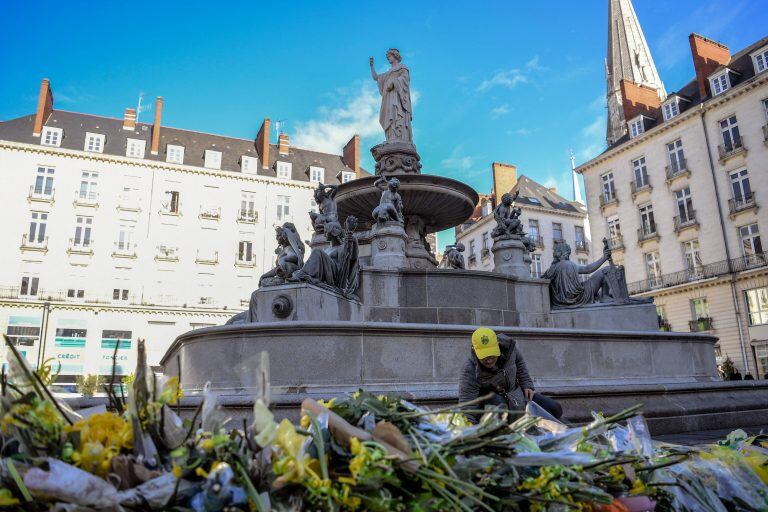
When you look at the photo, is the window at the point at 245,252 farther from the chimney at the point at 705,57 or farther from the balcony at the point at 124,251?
the chimney at the point at 705,57

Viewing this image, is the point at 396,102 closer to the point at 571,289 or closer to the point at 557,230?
the point at 571,289

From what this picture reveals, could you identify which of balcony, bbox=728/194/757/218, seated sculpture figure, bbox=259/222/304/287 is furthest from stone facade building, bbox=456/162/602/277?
seated sculpture figure, bbox=259/222/304/287

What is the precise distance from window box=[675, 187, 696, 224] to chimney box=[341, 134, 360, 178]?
25178 millimetres

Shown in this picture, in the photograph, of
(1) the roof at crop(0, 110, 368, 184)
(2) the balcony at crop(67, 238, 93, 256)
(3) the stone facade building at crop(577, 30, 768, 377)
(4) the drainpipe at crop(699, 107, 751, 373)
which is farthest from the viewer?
(1) the roof at crop(0, 110, 368, 184)

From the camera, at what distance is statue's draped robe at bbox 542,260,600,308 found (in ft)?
37.3

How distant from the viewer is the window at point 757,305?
31500 mm

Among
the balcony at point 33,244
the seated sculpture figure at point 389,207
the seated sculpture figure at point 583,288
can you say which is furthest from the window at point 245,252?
the seated sculpture figure at point 583,288

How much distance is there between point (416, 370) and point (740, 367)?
32024 millimetres

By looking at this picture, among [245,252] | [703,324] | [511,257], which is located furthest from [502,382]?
[245,252]

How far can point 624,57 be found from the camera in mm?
79250

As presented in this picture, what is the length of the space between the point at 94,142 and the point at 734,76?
44.8 metres

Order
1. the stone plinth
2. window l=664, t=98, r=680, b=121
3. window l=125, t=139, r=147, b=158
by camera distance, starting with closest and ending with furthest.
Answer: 1. the stone plinth
2. window l=664, t=98, r=680, b=121
3. window l=125, t=139, r=147, b=158

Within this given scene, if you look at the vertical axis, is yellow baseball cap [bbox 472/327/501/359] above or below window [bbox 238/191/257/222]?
below

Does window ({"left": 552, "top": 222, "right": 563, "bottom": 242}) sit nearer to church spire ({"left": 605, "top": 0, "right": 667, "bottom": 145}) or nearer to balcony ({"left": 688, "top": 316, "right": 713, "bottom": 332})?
balcony ({"left": 688, "top": 316, "right": 713, "bottom": 332})
